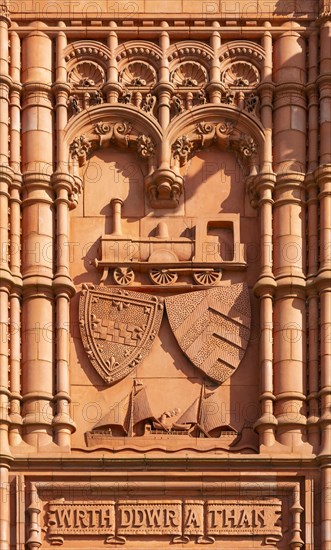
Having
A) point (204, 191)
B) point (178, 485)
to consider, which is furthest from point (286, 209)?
point (178, 485)

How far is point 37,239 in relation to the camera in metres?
40.8

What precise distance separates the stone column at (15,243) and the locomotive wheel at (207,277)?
2072 millimetres

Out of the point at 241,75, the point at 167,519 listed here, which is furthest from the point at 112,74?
the point at 167,519

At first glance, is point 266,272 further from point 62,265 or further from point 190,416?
point 62,265

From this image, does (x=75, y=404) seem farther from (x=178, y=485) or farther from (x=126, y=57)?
(x=126, y=57)

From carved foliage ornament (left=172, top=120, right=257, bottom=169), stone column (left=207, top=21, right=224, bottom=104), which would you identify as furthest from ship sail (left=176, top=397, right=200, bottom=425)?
stone column (left=207, top=21, right=224, bottom=104)

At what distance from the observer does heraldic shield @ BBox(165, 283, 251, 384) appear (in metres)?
40.6

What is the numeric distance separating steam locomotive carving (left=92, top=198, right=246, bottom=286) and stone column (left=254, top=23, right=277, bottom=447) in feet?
1.26

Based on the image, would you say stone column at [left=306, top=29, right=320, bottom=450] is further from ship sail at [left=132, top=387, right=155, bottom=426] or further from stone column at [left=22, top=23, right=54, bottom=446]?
stone column at [left=22, top=23, right=54, bottom=446]

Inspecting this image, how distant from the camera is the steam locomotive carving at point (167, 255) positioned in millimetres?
40875

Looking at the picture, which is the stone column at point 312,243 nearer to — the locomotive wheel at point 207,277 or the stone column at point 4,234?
the locomotive wheel at point 207,277

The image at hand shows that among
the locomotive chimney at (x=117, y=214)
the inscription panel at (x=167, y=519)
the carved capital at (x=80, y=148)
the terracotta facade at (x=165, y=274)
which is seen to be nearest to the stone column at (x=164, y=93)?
the terracotta facade at (x=165, y=274)

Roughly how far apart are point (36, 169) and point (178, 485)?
4.24 meters

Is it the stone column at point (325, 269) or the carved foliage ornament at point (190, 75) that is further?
the carved foliage ornament at point (190, 75)
